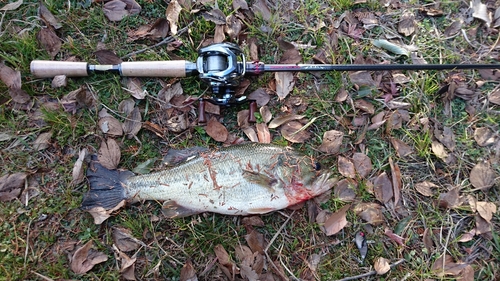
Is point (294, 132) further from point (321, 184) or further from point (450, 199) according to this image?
point (450, 199)

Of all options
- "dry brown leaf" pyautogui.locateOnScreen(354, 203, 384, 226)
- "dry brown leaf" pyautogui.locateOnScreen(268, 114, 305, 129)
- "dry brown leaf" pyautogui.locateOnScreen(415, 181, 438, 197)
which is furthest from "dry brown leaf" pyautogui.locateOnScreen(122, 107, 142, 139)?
"dry brown leaf" pyautogui.locateOnScreen(415, 181, 438, 197)

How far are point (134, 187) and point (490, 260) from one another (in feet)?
11.3

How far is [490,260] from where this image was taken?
3305 millimetres

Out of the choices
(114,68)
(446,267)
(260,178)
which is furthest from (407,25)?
(114,68)

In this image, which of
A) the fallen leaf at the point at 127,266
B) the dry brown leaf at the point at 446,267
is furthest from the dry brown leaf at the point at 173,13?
the dry brown leaf at the point at 446,267

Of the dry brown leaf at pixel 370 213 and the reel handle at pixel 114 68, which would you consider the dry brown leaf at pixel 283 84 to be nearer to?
the reel handle at pixel 114 68

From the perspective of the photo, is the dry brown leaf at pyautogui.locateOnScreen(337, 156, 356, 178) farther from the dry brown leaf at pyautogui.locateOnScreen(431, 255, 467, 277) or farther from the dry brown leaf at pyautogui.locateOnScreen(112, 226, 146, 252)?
the dry brown leaf at pyautogui.locateOnScreen(112, 226, 146, 252)

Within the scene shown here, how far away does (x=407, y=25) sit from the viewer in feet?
12.5

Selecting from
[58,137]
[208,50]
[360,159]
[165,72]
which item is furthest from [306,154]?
[58,137]

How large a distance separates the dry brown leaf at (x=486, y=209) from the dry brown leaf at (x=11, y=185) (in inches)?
172

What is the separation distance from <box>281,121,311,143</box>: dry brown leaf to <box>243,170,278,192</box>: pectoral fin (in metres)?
0.54

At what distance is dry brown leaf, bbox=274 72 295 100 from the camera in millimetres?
3451

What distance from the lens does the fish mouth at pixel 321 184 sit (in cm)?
315

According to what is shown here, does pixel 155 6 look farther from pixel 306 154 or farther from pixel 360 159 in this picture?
pixel 360 159
